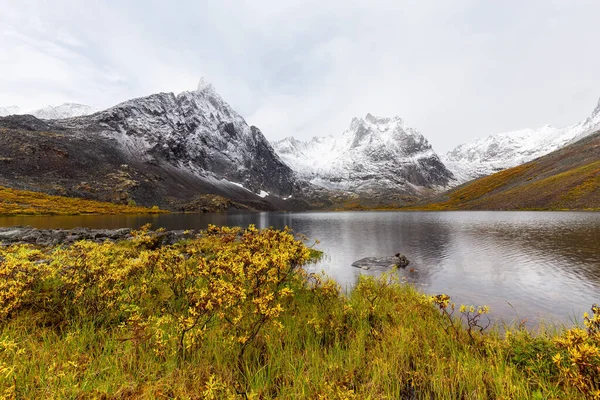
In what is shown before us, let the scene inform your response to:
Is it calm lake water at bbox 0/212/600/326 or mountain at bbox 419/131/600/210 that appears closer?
calm lake water at bbox 0/212/600/326

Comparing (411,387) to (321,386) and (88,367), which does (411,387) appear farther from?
(88,367)

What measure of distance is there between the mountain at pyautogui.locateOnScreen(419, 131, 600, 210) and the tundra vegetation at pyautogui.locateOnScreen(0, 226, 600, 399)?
126 meters

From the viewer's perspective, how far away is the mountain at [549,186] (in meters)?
101

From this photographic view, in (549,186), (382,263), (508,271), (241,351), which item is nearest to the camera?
(241,351)

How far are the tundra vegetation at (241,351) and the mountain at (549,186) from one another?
126 m

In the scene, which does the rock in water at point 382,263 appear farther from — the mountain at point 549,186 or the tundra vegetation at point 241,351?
the mountain at point 549,186

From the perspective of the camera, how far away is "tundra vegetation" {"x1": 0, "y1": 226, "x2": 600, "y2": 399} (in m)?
4.31

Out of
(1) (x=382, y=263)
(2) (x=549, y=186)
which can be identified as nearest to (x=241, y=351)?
(1) (x=382, y=263)

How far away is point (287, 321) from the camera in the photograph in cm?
778

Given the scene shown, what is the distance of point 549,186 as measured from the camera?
118062 mm

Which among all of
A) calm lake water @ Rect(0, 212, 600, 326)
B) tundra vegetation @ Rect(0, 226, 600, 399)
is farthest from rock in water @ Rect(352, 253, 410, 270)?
tundra vegetation @ Rect(0, 226, 600, 399)

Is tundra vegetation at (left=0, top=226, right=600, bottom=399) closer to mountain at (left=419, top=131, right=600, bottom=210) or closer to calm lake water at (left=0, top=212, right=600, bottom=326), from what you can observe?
calm lake water at (left=0, top=212, right=600, bottom=326)

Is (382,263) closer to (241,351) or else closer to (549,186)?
(241,351)

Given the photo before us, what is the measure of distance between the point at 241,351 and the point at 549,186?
158 metres
